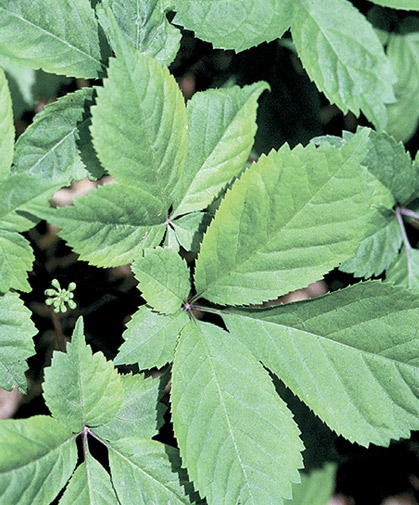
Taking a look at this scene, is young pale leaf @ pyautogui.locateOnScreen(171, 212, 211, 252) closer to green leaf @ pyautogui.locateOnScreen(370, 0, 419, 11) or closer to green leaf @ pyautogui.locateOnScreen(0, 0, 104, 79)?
green leaf @ pyautogui.locateOnScreen(0, 0, 104, 79)

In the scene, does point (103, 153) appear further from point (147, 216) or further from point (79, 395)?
point (79, 395)

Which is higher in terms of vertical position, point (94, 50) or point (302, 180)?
point (94, 50)

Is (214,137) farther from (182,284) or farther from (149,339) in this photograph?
(149,339)

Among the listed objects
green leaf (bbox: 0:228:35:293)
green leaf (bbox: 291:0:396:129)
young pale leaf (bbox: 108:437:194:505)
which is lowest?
young pale leaf (bbox: 108:437:194:505)

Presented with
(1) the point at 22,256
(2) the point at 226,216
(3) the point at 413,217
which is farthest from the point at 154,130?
(3) the point at 413,217

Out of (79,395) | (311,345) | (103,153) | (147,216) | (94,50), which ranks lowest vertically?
(79,395)

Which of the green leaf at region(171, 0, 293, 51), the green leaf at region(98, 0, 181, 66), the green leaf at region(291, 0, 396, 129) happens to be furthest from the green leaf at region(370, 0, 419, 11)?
the green leaf at region(98, 0, 181, 66)

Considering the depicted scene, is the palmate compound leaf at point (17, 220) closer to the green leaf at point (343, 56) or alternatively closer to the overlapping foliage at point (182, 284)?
the overlapping foliage at point (182, 284)
